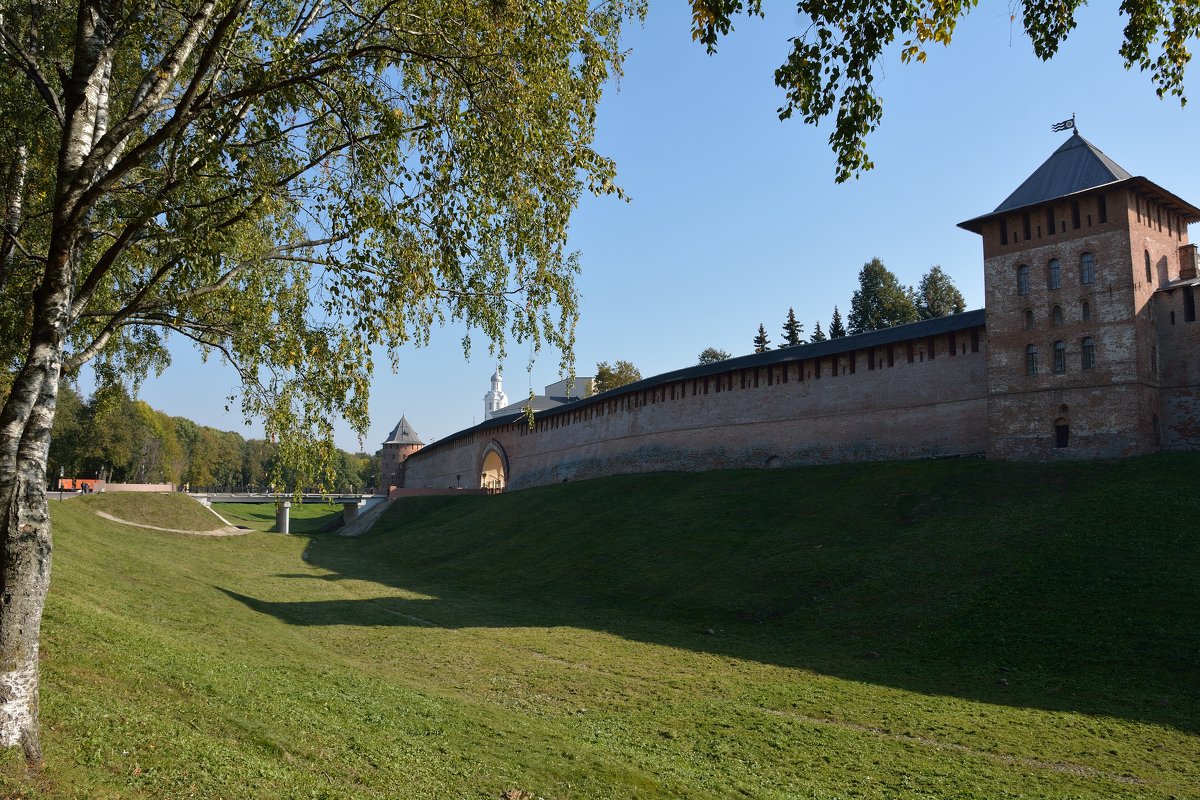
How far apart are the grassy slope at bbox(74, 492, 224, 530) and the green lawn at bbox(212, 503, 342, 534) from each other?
470 centimetres

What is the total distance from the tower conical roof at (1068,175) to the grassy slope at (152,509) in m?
36.1

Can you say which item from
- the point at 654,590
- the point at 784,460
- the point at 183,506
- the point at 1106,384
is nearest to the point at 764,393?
the point at 784,460

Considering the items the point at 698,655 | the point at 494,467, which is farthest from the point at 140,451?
the point at 698,655

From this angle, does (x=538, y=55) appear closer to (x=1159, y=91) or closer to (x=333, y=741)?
(x=1159, y=91)

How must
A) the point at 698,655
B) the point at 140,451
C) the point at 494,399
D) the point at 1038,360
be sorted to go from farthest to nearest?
1. the point at 494,399
2. the point at 140,451
3. the point at 1038,360
4. the point at 698,655

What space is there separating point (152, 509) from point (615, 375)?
35.9 m

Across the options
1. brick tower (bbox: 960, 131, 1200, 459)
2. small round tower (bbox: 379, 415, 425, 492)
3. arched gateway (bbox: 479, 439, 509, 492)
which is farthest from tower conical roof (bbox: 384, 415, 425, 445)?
brick tower (bbox: 960, 131, 1200, 459)

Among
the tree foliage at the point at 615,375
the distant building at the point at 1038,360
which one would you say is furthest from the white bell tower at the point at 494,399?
the distant building at the point at 1038,360

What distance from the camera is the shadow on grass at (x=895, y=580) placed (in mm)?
14047

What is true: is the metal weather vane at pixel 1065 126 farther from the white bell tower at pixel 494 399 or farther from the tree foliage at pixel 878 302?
the white bell tower at pixel 494 399

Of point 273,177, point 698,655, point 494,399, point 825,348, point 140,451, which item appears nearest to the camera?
point 273,177

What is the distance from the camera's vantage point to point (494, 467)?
5825 centimetres

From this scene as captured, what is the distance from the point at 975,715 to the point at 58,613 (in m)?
12.0

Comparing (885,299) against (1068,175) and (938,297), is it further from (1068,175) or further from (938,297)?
(1068,175)
